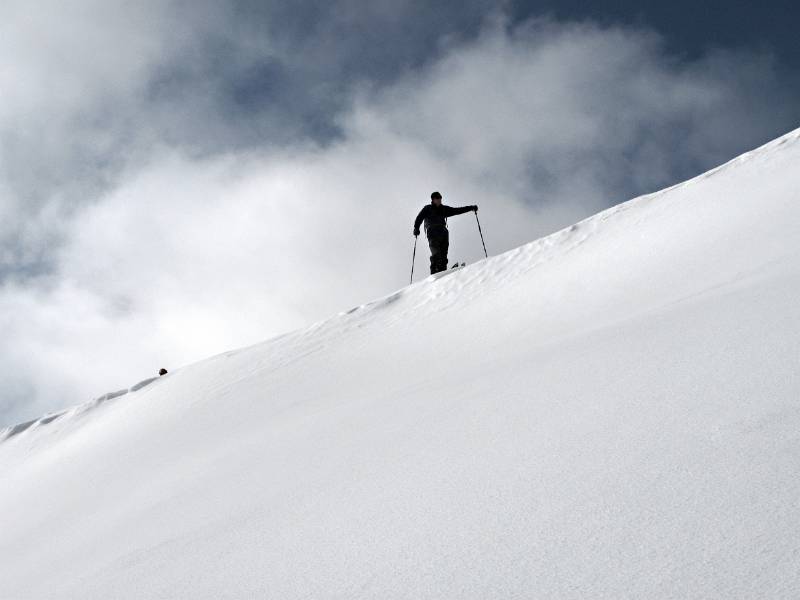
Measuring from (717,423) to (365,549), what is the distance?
0.90 meters

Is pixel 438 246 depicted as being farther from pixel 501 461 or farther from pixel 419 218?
pixel 501 461

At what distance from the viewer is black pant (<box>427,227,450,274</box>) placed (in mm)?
7898

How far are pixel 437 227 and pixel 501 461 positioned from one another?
6277 millimetres

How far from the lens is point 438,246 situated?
7.93 meters

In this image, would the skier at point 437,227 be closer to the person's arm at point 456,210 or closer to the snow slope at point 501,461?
the person's arm at point 456,210

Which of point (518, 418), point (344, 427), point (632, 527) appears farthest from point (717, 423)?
point (344, 427)

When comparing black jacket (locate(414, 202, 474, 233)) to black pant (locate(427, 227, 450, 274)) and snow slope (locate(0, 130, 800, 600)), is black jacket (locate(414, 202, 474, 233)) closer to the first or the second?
black pant (locate(427, 227, 450, 274))

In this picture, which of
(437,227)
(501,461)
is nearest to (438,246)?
(437,227)

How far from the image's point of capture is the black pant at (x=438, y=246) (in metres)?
7.90

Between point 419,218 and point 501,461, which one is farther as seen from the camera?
point 419,218

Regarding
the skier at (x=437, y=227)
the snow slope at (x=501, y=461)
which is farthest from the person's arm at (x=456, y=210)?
the snow slope at (x=501, y=461)

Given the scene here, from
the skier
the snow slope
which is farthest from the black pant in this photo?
the snow slope

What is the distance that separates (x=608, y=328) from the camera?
10.4 feet

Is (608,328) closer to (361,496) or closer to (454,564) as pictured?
(361,496)
